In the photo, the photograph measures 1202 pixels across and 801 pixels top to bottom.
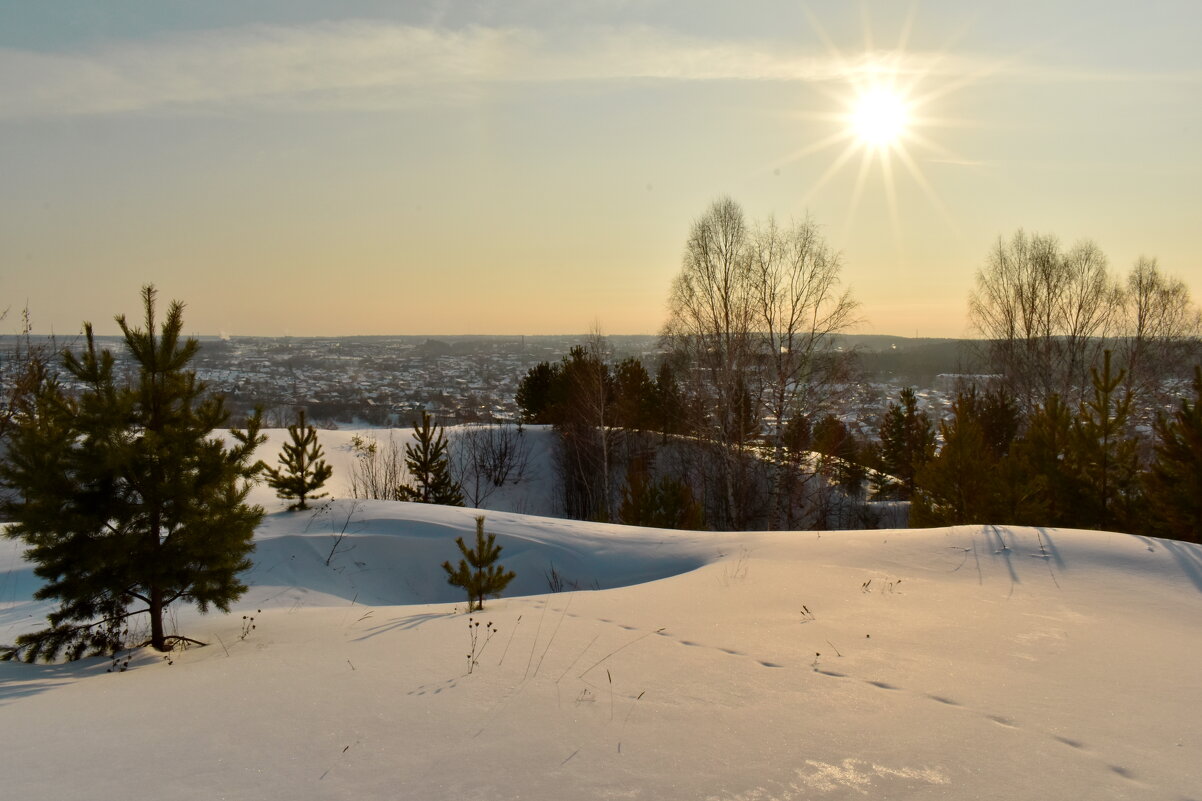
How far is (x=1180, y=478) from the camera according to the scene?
36.7 ft

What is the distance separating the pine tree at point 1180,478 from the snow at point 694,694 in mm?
3882

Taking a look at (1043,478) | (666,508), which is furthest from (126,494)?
(1043,478)

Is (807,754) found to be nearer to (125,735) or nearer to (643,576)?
(125,735)

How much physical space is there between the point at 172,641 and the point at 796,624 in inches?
203

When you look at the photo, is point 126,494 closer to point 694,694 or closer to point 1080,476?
point 694,694

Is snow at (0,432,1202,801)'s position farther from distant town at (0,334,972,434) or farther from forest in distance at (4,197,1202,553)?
distant town at (0,334,972,434)

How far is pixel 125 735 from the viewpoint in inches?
137

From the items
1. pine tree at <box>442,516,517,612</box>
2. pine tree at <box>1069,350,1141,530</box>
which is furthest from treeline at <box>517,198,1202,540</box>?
pine tree at <box>442,516,517,612</box>

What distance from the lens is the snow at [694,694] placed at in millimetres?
2930

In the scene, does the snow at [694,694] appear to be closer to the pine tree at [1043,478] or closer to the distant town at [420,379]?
the pine tree at [1043,478]

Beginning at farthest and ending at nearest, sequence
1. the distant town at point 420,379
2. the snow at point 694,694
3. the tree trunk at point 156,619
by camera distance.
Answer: the distant town at point 420,379 < the tree trunk at point 156,619 < the snow at point 694,694

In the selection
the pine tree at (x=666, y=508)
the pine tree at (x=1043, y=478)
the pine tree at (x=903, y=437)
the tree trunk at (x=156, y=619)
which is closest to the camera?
the tree trunk at (x=156, y=619)

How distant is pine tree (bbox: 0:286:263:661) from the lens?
557cm

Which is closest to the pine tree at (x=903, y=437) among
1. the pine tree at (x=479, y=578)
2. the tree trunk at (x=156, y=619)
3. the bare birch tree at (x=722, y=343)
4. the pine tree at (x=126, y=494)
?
the bare birch tree at (x=722, y=343)
